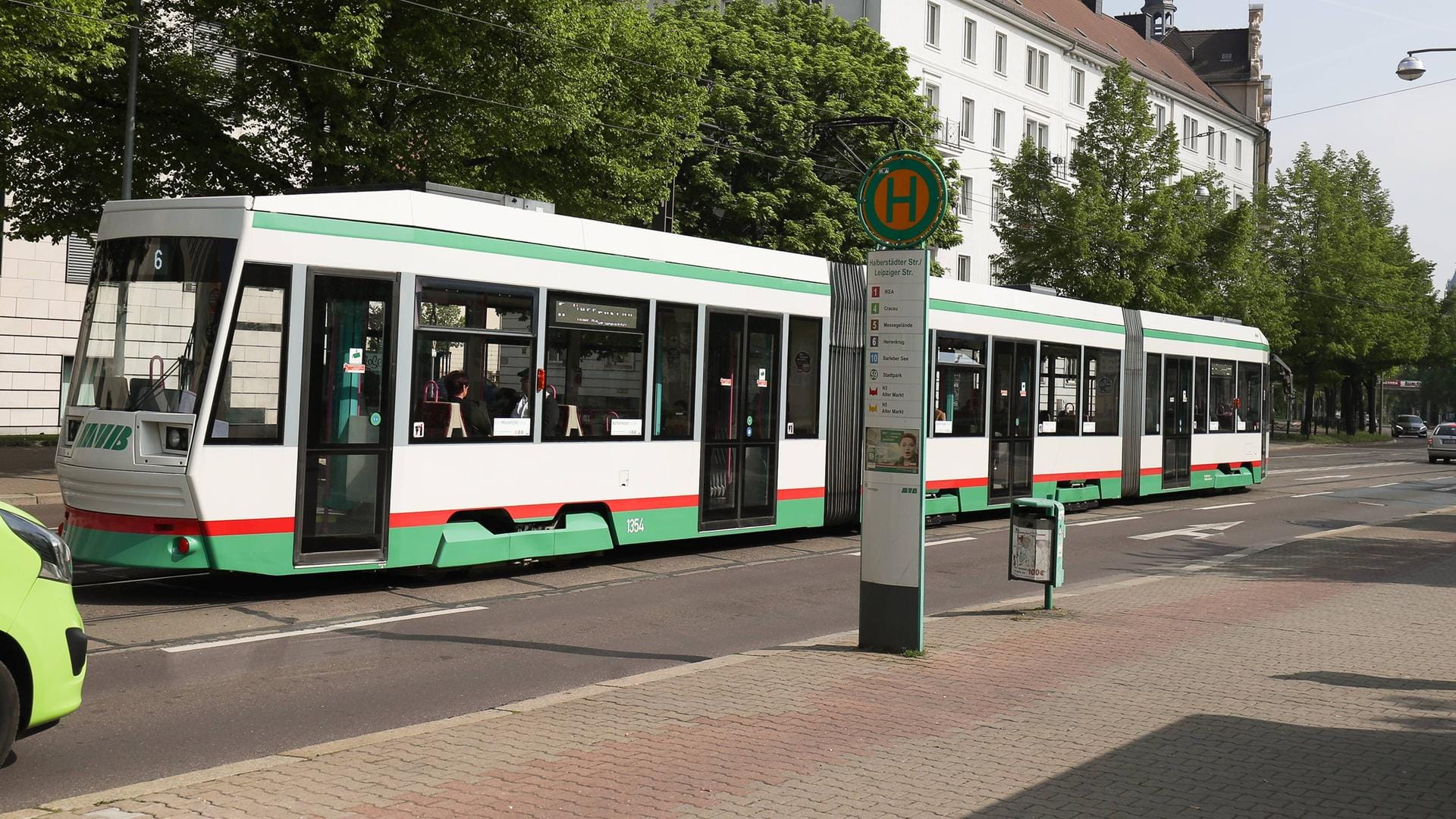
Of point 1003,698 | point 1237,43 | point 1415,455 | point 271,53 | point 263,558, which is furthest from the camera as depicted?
point 1237,43

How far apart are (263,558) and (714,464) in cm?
543

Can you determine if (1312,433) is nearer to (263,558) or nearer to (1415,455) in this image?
(1415,455)

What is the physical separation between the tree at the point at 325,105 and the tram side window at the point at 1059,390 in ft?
28.4

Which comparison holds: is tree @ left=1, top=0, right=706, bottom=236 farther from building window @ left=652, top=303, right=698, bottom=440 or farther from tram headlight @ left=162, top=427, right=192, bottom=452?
tram headlight @ left=162, top=427, right=192, bottom=452

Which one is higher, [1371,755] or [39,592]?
[39,592]

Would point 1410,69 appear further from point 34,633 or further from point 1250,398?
point 34,633

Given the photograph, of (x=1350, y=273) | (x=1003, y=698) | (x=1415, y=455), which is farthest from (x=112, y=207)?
(x=1350, y=273)

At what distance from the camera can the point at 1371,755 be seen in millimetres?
6715

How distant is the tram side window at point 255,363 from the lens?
34.1 ft

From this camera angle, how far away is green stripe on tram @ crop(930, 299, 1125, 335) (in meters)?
18.4

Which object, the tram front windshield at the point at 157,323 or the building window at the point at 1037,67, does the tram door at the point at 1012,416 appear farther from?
the building window at the point at 1037,67

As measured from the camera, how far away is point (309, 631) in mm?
9664

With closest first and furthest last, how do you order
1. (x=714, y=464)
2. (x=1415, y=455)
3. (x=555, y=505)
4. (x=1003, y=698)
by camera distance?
(x=1003, y=698) < (x=555, y=505) < (x=714, y=464) < (x=1415, y=455)

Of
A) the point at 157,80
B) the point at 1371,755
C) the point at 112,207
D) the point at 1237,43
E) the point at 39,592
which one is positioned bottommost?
the point at 1371,755
